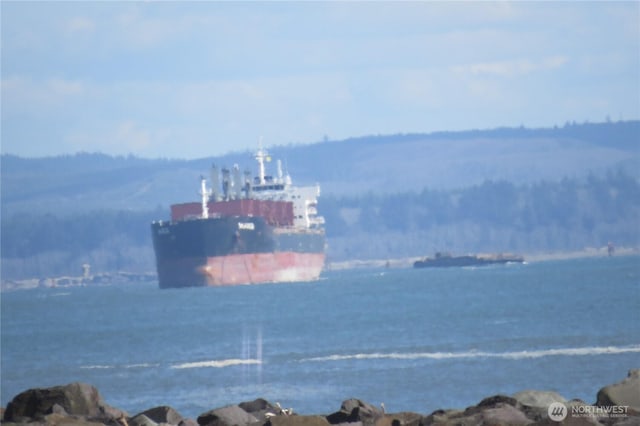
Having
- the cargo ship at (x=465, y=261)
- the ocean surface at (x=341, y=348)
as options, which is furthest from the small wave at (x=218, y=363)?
the cargo ship at (x=465, y=261)

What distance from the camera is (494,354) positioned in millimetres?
27016

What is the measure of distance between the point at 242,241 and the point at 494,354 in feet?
137

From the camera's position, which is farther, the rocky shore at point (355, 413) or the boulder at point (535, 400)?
the boulder at point (535, 400)

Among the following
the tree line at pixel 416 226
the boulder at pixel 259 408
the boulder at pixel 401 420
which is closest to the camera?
the boulder at pixel 401 420

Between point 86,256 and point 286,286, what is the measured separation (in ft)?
271

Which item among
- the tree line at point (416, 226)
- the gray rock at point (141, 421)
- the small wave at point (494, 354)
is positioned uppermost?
the tree line at point (416, 226)

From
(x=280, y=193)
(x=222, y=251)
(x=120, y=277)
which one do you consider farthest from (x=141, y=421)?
(x=120, y=277)

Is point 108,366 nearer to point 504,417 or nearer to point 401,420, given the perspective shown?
point 401,420

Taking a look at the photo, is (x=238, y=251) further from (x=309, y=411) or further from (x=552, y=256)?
(x=552, y=256)

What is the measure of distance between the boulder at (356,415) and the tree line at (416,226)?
130417 mm

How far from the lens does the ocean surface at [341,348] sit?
2188 cm

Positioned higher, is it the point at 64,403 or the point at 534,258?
the point at 534,258
